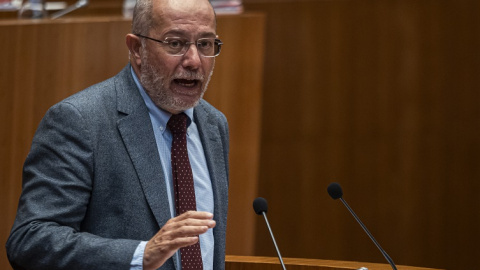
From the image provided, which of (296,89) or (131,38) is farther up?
(131,38)

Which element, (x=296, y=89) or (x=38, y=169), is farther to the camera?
(x=296, y=89)

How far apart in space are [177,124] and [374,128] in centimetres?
190

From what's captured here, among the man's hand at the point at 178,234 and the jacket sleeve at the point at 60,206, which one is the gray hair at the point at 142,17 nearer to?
the jacket sleeve at the point at 60,206

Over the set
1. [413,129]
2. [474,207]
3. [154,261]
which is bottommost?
[474,207]

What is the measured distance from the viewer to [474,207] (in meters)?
2.84

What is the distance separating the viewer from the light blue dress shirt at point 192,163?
3.82 feet

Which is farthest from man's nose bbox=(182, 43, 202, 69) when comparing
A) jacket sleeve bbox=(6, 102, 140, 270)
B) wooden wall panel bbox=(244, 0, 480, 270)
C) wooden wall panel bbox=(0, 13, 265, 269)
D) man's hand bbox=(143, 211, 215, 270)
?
wooden wall panel bbox=(244, 0, 480, 270)

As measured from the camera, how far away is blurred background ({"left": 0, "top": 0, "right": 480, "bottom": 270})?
2.88m

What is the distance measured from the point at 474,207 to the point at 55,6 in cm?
212

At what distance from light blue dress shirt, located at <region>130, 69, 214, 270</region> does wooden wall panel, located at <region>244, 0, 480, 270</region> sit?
1793mm

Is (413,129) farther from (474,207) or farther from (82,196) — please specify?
(82,196)

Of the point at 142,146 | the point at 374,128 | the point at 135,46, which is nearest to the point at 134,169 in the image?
the point at 142,146

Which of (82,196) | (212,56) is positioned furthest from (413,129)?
(82,196)

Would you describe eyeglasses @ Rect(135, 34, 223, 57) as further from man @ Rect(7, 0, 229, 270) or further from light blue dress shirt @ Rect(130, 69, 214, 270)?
light blue dress shirt @ Rect(130, 69, 214, 270)
